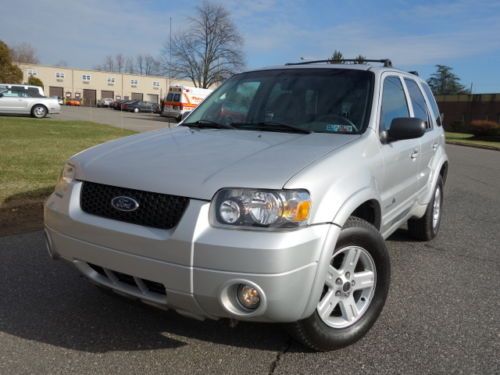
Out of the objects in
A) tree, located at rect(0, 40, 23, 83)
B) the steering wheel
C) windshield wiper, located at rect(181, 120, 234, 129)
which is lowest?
windshield wiper, located at rect(181, 120, 234, 129)

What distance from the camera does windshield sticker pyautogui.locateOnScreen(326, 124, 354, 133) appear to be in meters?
3.38

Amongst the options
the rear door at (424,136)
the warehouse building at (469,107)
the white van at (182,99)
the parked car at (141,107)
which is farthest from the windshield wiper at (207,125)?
the warehouse building at (469,107)

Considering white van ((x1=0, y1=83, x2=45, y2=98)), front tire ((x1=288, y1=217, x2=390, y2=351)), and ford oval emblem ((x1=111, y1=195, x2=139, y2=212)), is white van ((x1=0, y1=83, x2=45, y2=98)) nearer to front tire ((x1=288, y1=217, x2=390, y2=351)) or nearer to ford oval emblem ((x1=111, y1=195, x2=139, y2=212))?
ford oval emblem ((x1=111, y1=195, x2=139, y2=212))

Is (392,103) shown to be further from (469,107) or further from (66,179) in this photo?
(469,107)

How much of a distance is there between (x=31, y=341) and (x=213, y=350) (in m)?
1.11

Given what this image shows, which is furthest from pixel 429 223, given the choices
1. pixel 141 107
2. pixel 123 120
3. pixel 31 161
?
pixel 141 107

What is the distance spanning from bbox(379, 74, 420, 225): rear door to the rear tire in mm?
724

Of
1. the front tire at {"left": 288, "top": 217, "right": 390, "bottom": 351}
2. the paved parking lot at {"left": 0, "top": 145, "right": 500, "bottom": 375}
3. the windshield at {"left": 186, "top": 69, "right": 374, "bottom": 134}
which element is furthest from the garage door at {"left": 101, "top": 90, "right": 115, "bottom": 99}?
the front tire at {"left": 288, "top": 217, "right": 390, "bottom": 351}

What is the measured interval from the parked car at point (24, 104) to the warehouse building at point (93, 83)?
175 feet

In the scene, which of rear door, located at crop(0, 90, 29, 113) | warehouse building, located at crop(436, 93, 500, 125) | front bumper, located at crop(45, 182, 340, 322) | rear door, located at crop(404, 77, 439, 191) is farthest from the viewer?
warehouse building, located at crop(436, 93, 500, 125)

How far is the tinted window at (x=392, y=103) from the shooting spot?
144 inches

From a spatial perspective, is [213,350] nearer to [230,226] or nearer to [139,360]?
[139,360]

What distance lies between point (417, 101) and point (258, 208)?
307cm

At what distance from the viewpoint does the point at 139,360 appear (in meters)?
2.69
